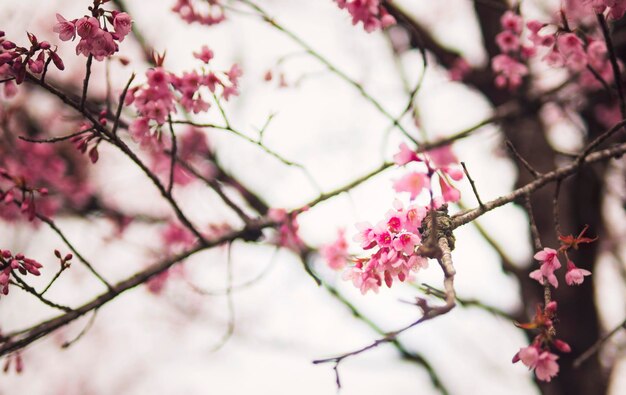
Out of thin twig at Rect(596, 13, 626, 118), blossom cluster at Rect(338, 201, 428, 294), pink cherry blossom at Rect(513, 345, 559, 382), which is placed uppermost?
thin twig at Rect(596, 13, 626, 118)

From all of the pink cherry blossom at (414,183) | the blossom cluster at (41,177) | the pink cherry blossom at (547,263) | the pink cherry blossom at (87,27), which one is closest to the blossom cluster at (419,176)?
the pink cherry blossom at (414,183)

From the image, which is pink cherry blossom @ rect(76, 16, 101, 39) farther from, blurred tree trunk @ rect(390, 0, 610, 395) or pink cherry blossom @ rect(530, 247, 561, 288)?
blurred tree trunk @ rect(390, 0, 610, 395)

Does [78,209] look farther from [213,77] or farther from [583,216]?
[583,216]

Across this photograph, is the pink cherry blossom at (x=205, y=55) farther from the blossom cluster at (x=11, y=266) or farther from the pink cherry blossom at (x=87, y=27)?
the blossom cluster at (x=11, y=266)

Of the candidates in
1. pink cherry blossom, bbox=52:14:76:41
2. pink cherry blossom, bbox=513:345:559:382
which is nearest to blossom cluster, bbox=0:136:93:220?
pink cherry blossom, bbox=52:14:76:41

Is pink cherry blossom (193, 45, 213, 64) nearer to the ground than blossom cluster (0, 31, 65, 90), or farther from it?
farther from it

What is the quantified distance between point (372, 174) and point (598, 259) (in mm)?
3179

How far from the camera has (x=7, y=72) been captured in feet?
6.10

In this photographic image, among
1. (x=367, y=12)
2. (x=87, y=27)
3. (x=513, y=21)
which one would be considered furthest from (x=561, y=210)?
(x=87, y=27)

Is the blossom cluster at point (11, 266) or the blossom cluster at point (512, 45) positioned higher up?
the blossom cluster at point (512, 45)

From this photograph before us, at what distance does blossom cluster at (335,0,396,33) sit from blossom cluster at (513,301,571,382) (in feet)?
5.61

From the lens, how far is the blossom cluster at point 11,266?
5.92ft

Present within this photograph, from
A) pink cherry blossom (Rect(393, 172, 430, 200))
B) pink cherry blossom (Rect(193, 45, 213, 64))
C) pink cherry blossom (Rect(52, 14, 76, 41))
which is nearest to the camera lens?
pink cherry blossom (Rect(393, 172, 430, 200))

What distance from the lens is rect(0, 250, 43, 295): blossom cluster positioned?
1.80 metres
